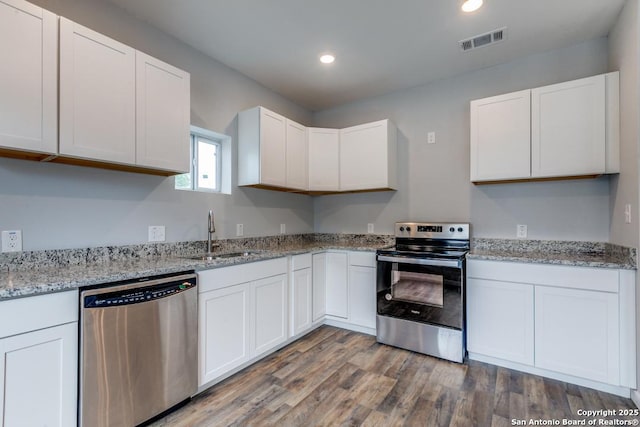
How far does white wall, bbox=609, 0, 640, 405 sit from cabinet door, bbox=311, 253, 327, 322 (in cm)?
243

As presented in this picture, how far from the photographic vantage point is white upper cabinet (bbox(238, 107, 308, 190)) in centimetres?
293

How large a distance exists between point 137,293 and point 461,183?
3027 mm

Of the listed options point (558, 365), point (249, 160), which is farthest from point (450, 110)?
point (558, 365)

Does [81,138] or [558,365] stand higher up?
[81,138]

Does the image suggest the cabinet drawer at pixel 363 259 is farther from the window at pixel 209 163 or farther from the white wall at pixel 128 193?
the window at pixel 209 163

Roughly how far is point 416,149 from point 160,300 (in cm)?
295

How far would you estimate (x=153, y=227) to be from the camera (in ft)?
7.55

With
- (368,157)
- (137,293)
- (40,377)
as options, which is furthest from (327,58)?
(40,377)

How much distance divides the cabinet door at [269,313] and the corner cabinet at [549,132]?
2.08m

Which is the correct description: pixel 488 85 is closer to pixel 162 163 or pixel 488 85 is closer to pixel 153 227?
pixel 162 163

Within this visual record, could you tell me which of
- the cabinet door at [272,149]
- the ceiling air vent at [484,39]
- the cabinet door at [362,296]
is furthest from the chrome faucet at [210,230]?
the ceiling air vent at [484,39]

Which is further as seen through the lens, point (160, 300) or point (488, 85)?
point (488, 85)

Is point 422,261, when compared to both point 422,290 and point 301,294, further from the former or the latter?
point 301,294

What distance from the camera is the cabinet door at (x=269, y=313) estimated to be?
2408mm
